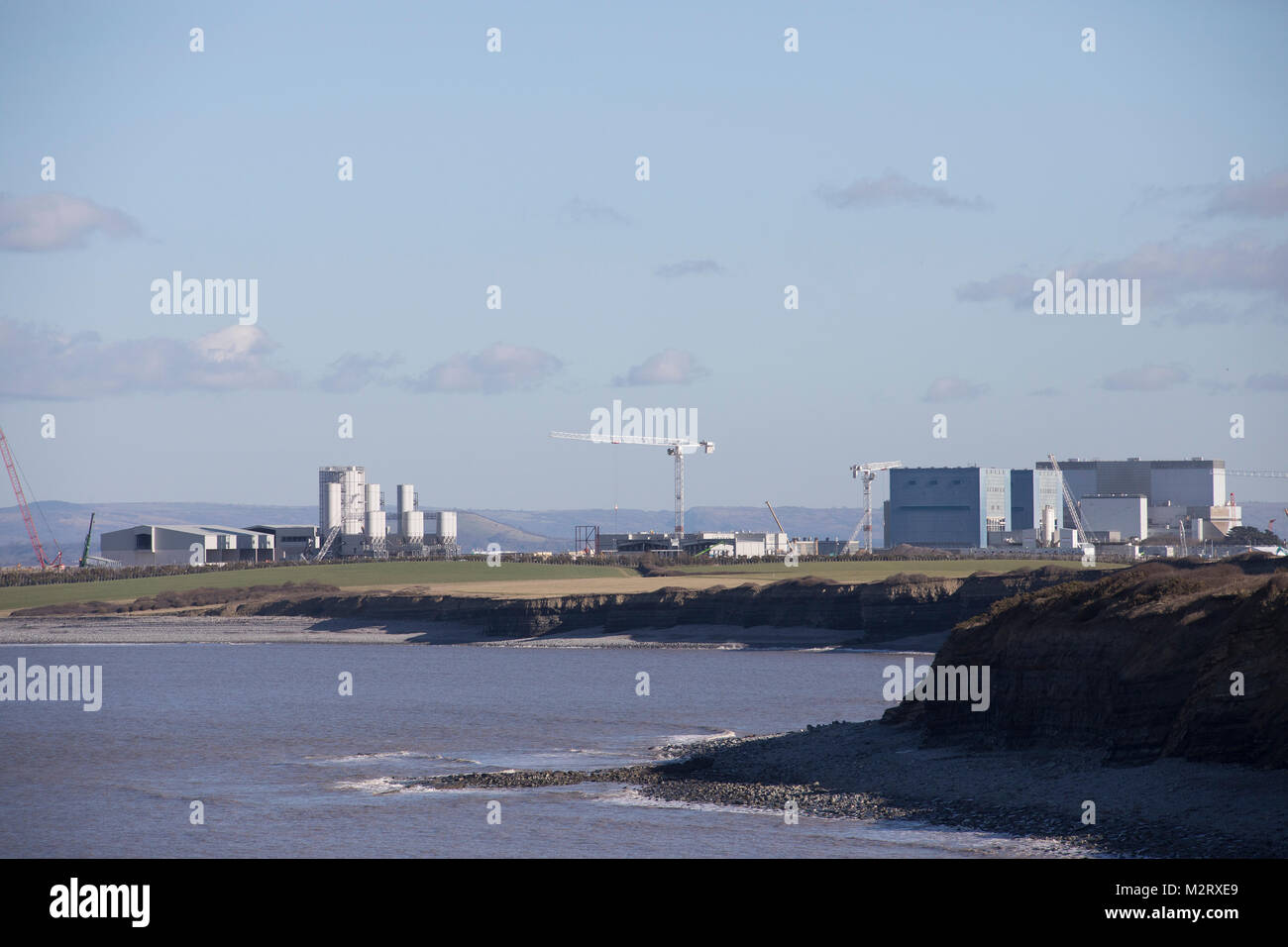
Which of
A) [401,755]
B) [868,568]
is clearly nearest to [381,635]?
[868,568]

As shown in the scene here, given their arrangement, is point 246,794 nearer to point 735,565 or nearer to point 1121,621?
point 1121,621

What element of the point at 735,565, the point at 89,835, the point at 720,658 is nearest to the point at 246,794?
the point at 89,835

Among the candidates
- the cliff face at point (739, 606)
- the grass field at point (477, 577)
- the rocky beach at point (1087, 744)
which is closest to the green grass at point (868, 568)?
the grass field at point (477, 577)

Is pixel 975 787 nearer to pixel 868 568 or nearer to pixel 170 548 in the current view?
pixel 868 568

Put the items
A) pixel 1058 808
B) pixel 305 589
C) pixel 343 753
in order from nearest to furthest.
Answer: pixel 1058 808, pixel 343 753, pixel 305 589

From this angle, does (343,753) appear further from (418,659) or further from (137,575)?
(137,575)

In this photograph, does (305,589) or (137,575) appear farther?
(137,575)
